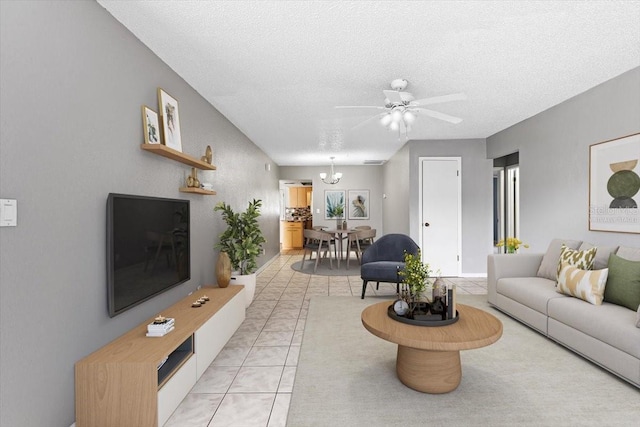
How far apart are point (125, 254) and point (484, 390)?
8.59 ft

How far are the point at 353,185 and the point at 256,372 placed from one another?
7548 millimetres

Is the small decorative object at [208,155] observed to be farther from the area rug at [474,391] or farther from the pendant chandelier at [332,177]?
the pendant chandelier at [332,177]

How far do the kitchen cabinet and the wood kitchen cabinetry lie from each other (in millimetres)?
1400

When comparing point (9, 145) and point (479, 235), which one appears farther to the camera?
point (479, 235)

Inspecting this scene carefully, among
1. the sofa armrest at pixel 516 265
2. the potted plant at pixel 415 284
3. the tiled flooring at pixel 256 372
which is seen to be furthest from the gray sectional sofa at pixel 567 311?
the potted plant at pixel 415 284

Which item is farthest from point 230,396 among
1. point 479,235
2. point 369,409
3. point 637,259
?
point 479,235

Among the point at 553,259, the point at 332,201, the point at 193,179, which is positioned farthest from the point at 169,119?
the point at 332,201

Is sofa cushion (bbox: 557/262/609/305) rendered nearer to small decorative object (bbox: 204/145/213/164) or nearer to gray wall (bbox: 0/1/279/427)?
gray wall (bbox: 0/1/279/427)

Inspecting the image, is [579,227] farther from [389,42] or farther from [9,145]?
[9,145]

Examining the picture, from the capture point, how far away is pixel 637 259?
2814 mm

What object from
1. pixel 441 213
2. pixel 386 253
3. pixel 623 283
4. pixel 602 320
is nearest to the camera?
pixel 602 320

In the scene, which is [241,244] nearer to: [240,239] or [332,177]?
[240,239]

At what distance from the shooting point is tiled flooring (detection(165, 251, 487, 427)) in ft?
6.79

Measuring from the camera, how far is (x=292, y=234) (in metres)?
11.2
